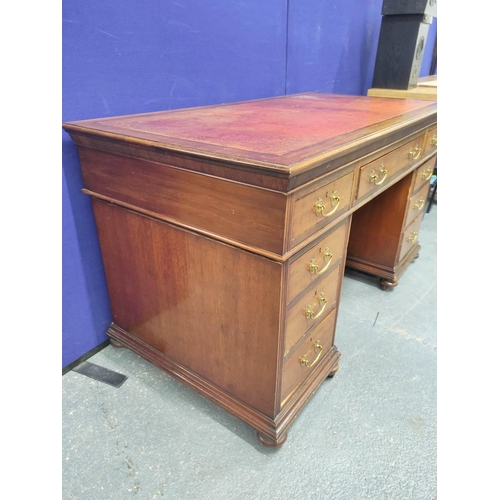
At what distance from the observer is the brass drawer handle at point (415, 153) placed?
54.0 inches

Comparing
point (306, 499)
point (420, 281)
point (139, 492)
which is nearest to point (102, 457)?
point (139, 492)

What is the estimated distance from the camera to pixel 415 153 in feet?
4.67

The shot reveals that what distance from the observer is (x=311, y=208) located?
2.63ft

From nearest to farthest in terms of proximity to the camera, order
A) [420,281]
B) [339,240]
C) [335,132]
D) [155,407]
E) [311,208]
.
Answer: [311,208] < [335,132] < [339,240] < [155,407] < [420,281]

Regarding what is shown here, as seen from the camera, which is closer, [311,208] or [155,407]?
[311,208]

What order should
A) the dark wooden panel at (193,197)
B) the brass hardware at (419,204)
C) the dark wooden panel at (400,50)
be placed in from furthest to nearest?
the dark wooden panel at (400,50)
the brass hardware at (419,204)
the dark wooden panel at (193,197)

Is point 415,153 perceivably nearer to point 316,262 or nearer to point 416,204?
point 416,204

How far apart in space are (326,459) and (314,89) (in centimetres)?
169

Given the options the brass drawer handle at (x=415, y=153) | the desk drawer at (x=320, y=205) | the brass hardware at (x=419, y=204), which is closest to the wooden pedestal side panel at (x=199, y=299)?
the desk drawer at (x=320, y=205)

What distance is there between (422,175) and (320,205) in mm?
1099

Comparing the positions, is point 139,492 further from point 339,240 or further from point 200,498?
point 339,240

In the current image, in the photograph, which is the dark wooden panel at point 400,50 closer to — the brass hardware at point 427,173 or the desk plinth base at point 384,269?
the brass hardware at point 427,173

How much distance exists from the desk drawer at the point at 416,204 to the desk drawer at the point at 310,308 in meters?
0.77

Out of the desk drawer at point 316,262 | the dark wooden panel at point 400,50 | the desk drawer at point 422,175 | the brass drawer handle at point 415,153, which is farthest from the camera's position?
the dark wooden panel at point 400,50
